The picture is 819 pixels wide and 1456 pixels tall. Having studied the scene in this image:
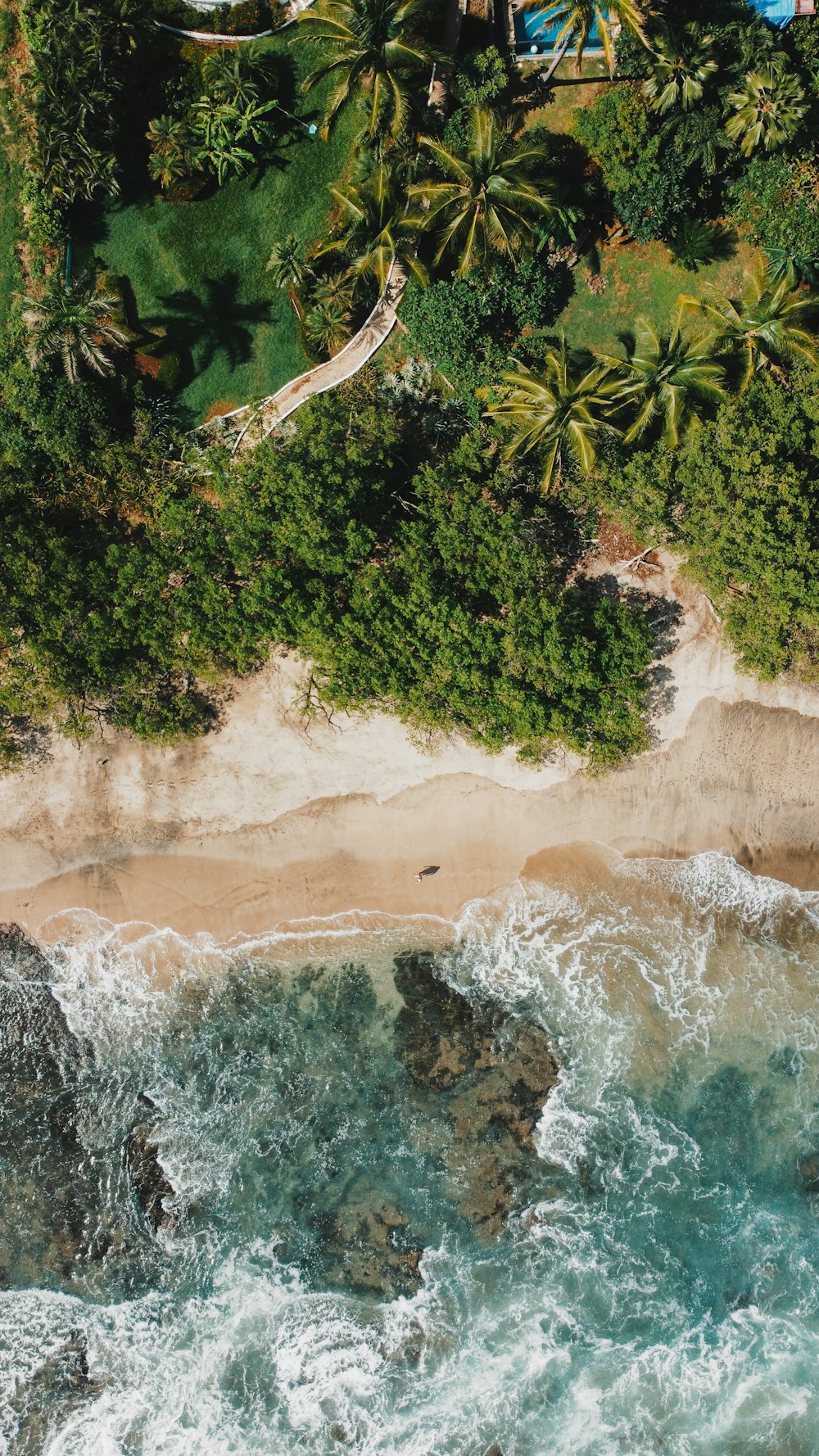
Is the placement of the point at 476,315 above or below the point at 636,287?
below

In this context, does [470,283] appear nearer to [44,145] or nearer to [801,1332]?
[44,145]

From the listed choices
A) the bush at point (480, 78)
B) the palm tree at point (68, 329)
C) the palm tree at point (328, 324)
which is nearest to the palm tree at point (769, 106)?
the bush at point (480, 78)

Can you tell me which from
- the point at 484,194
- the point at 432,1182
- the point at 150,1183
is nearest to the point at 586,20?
the point at 484,194

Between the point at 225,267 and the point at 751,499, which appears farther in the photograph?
the point at 225,267

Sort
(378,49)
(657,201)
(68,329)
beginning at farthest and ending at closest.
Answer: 1. (657,201)
2. (68,329)
3. (378,49)

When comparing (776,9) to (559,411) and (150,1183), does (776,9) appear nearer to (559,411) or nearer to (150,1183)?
(559,411)

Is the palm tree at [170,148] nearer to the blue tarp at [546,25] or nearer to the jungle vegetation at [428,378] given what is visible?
the jungle vegetation at [428,378]
